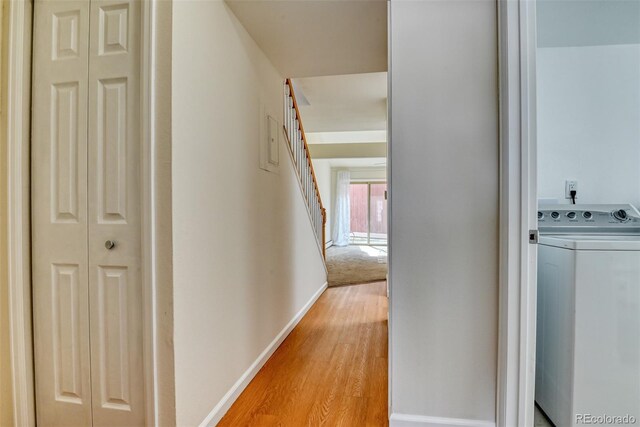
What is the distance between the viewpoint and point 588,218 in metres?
1.68

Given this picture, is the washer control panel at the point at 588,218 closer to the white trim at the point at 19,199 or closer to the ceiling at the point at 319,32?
the ceiling at the point at 319,32

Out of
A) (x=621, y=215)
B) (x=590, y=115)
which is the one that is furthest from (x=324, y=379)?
(x=590, y=115)

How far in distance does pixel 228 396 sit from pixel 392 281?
41.0 inches

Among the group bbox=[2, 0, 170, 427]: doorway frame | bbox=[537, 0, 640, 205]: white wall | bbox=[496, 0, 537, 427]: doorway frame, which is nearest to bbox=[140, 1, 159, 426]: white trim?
bbox=[2, 0, 170, 427]: doorway frame

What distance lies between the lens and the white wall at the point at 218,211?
126 centimetres

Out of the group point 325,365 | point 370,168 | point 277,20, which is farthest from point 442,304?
point 370,168

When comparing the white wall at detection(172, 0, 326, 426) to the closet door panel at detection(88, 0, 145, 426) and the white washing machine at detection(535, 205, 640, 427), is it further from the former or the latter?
the white washing machine at detection(535, 205, 640, 427)

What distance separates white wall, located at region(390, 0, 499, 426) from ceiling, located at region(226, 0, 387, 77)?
1.53 ft

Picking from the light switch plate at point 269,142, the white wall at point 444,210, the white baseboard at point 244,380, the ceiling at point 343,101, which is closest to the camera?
the white wall at point 444,210

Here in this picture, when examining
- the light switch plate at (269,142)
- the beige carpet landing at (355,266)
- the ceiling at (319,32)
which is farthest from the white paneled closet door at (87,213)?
the beige carpet landing at (355,266)

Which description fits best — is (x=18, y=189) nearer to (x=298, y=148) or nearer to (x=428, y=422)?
(x=428, y=422)

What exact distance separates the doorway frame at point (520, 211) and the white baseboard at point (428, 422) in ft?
0.42

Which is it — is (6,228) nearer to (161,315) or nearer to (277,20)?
(161,315)

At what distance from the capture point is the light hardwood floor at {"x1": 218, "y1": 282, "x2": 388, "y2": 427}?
1.53 meters
